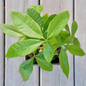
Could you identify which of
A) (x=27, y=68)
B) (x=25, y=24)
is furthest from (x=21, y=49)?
(x=27, y=68)

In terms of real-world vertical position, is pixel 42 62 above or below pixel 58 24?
below

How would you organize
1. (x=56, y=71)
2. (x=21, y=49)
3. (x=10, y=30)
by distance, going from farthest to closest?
(x=56, y=71) → (x=10, y=30) → (x=21, y=49)

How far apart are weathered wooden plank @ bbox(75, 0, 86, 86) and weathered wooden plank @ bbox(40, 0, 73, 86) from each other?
0.12 ft

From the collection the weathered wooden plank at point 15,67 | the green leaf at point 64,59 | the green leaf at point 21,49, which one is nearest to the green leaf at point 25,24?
the green leaf at point 21,49

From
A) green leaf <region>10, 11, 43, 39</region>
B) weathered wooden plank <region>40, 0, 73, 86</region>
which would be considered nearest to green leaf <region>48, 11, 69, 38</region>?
green leaf <region>10, 11, 43, 39</region>

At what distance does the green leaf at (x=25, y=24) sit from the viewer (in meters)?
0.37

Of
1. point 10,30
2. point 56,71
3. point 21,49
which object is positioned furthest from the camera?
point 56,71

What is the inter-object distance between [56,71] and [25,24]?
1.58 ft

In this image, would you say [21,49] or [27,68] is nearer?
[21,49]

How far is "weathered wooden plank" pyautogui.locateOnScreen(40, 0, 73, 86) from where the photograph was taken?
30.9 inches

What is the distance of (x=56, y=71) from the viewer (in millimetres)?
781

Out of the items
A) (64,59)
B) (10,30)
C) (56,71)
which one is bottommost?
(56,71)

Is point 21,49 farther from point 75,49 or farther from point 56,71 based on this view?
point 56,71

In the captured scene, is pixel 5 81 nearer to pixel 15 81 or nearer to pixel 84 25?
pixel 15 81
